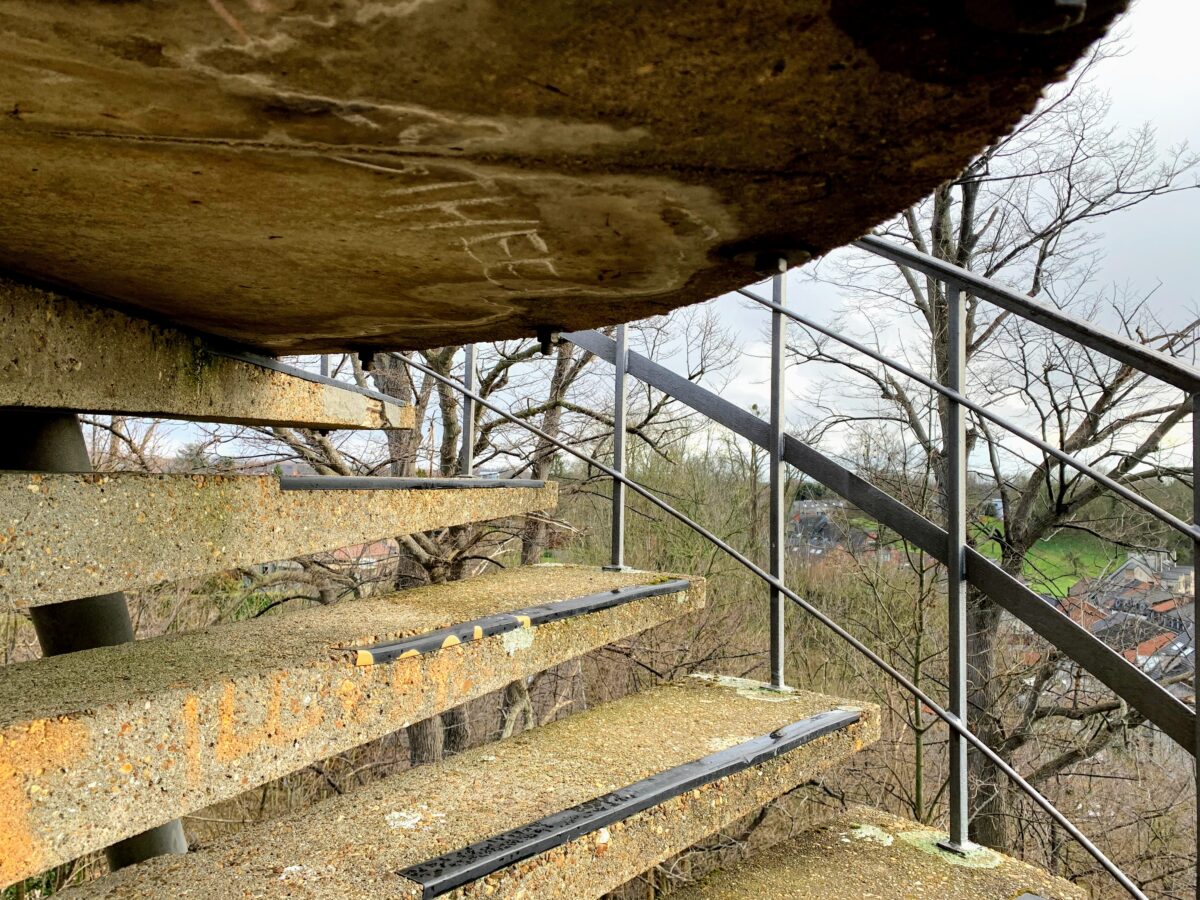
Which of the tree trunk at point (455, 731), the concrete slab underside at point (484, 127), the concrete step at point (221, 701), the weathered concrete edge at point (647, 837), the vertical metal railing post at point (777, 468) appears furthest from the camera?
the tree trunk at point (455, 731)

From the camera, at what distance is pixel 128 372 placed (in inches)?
48.0

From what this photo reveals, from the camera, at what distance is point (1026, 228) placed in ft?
21.9

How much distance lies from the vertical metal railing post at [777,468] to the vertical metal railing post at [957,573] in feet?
1.19

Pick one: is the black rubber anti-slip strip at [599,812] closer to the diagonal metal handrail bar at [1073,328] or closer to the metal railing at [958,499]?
the metal railing at [958,499]

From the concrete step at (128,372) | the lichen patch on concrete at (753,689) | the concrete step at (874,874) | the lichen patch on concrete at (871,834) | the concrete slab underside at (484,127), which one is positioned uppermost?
the concrete slab underside at (484,127)

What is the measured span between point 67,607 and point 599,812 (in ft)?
3.75

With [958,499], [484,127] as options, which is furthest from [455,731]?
[484,127]

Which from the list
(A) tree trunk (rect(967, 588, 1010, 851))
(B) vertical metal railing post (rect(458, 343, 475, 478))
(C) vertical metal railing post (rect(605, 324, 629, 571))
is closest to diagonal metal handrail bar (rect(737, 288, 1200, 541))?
(C) vertical metal railing post (rect(605, 324, 629, 571))

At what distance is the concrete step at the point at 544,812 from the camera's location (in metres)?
0.89

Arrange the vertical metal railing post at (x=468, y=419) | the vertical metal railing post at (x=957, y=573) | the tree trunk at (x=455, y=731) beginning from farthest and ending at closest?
the tree trunk at (x=455, y=731) < the vertical metal railing post at (x=468, y=419) < the vertical metal railing post at (x=957, y=573)

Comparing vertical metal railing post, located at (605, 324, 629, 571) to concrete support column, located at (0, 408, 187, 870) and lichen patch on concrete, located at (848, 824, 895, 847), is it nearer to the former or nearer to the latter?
lichen patch on concrete, located at (848, 824, 895, 847)

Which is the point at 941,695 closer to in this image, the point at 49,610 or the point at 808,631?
the point at 808,631

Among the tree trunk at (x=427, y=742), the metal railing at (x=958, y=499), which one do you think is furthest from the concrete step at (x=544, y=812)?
the tree trunk at (x=427, y=742)

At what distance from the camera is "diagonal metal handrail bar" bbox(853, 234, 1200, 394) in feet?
4.29
